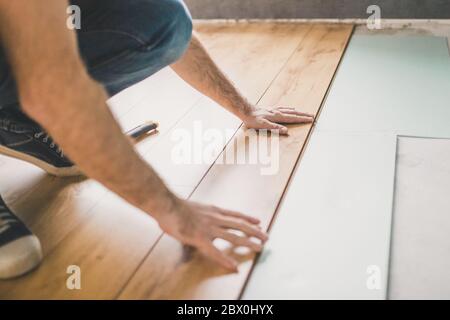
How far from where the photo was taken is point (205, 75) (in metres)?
1.42

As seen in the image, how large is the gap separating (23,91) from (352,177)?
0.87 meters

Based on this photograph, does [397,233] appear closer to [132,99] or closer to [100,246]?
[100,246]

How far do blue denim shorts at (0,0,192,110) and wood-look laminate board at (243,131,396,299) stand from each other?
0.52 metres

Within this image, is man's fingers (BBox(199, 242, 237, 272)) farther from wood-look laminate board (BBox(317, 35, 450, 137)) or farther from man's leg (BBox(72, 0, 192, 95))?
wood-look laminate board (BBox(317, 35, 450, 137))

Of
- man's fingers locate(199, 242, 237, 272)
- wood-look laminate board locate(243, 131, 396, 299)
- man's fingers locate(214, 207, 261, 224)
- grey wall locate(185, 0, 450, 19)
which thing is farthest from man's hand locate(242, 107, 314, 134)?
grey wall locate(185, 0, 450, 19)

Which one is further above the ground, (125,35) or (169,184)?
(125,35)

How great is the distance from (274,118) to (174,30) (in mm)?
492

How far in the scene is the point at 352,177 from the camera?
1.25m

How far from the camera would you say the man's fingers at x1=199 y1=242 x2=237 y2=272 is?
951mm

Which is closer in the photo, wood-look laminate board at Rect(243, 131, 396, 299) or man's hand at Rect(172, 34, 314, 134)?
wood-look laminate board at Rect(243, 131, 396, 299)

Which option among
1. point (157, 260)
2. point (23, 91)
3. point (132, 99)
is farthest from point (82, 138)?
point (132, 99)

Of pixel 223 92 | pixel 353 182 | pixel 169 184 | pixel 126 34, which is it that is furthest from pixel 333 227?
pixel 126 34

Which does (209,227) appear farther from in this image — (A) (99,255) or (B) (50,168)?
(B) (50,168)
